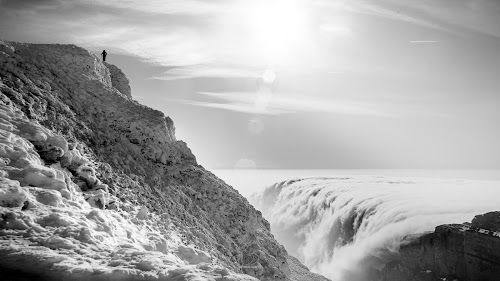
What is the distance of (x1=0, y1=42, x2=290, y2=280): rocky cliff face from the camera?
372 inches

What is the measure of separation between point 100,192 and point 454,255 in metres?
59.9

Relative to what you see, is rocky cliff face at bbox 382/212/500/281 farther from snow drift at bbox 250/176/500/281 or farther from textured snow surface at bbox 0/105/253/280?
textured snow surface at bbox 0/105/253/280

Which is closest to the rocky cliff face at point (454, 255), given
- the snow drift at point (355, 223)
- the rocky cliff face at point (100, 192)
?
the snow drift at point (355, 223)

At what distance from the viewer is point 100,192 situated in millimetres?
15078

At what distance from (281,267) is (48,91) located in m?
21.0

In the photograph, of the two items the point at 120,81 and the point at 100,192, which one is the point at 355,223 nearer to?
the point at 120,81

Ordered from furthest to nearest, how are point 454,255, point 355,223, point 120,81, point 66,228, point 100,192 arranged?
point 355,223, point 454,255, point 120,81, point 100,192, point 66,228

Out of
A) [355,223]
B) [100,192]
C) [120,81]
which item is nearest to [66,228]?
[100,192]

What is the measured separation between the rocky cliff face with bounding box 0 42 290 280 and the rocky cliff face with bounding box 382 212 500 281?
132 feet

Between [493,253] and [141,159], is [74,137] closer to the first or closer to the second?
[141,159]

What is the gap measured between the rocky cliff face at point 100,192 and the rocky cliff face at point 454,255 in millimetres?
40244

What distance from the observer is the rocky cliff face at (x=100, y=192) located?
9438mm

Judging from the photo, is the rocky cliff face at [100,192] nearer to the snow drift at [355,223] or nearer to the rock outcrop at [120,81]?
the rock outcrop at [120,81]

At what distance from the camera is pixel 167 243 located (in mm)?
15422
